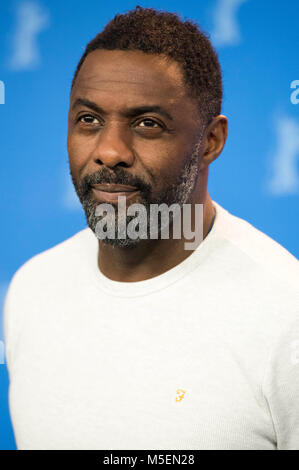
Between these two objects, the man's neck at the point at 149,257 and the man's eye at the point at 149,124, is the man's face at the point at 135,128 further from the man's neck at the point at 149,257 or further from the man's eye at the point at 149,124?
the man's neck at the point at 149,257

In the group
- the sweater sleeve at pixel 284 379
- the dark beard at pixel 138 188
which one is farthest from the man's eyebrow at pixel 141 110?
the sweater sleeve at pixel 284 379

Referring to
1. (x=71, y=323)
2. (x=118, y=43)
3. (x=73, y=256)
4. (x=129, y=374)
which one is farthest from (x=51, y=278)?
(x=118, y=43)

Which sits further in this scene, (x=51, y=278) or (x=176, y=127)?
(x=51, y=278)

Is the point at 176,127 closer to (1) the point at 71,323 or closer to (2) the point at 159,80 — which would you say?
(2) the point at 159,80

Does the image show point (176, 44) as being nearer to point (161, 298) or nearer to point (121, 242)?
point (121, 242)

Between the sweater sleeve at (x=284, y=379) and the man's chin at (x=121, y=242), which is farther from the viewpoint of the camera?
the man's chin at (x=121, y=242)

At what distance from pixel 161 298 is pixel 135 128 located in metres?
0.44

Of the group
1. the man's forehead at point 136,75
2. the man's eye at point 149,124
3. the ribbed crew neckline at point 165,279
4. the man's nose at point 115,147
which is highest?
the man's forehead at point 136,75

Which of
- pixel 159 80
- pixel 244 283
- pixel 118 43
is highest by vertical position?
pixel 118 43

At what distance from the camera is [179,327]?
1.56m

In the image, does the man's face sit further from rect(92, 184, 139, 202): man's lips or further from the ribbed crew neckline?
the ribbed crew neckline

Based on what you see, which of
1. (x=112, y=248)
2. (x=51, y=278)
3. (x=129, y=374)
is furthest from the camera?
(x=51, y=278)

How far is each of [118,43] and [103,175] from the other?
32 centimetres

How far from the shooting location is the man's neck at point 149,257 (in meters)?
1.61
